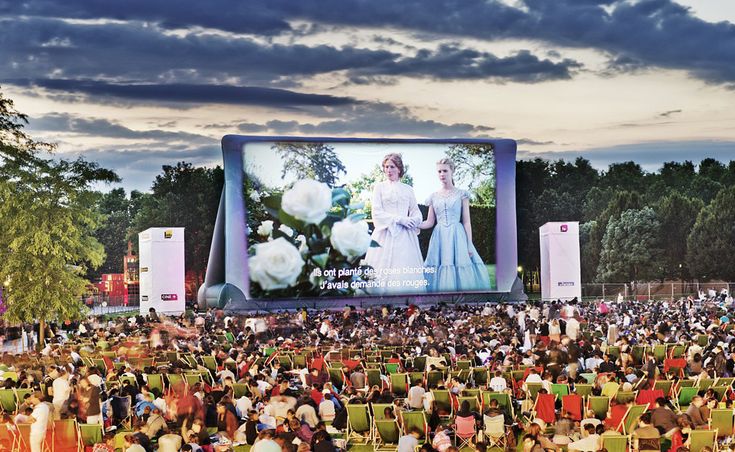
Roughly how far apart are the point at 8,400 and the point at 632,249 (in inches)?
2284

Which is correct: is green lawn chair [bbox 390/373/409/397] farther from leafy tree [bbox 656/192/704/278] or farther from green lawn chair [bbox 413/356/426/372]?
leafy tree [bbox 656/192/704/278]

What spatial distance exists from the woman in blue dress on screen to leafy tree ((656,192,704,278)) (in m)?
29.9

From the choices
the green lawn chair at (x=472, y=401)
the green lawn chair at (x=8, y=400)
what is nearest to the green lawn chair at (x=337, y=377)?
the green lawn chair at (x=472, y=401)

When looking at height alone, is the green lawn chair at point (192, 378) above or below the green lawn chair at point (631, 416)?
above

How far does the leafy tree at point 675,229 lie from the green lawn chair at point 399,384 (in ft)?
180

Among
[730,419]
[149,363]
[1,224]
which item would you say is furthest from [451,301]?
[730,419]

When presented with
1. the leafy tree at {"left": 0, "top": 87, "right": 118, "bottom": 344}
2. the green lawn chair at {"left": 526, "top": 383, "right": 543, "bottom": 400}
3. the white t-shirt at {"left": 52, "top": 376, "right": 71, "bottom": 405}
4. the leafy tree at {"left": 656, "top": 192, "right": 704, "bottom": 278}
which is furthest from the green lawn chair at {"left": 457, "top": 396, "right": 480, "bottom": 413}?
the leafy tree at {"left": 656, "top": 192, "right": 704, "bottom": 278}

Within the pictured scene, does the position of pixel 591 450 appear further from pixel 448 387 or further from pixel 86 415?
pixel 86 415

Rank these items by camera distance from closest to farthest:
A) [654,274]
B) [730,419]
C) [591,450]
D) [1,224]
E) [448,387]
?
[591,450], [730,419], [448,387], [1,224], [654,274]

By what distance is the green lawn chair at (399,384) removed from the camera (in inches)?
814

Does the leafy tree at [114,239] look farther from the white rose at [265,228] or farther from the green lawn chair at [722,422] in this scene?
the green lawn chair at [722,422]

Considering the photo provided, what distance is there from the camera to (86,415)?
17.5 m

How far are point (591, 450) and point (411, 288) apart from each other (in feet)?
107

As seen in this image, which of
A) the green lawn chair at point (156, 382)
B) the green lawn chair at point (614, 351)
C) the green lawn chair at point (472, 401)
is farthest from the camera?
the green lawn chair at point (614, 351)
